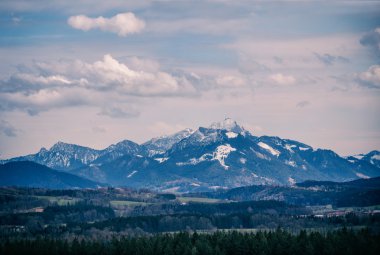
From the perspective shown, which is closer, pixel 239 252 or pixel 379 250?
pixel 379 250

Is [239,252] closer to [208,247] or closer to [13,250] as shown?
[208,247]

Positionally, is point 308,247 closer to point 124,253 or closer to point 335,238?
point 335,238

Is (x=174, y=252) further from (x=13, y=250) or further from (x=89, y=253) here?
(x=13, y=250)

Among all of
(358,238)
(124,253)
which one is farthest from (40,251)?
(358,238)

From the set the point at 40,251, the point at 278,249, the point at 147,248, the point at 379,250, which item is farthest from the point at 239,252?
the point at 40,251

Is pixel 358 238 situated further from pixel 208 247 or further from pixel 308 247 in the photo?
pixel 208 247

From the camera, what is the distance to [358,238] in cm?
19412

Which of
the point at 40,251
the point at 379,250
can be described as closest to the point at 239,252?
the point at 379,250

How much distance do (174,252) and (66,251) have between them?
29.0 m

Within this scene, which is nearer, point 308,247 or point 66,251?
point 308,247

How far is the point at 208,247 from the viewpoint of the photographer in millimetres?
189875

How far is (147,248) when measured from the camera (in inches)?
7726

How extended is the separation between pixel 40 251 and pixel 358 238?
82425mm

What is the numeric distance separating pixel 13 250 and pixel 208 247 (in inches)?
2023
